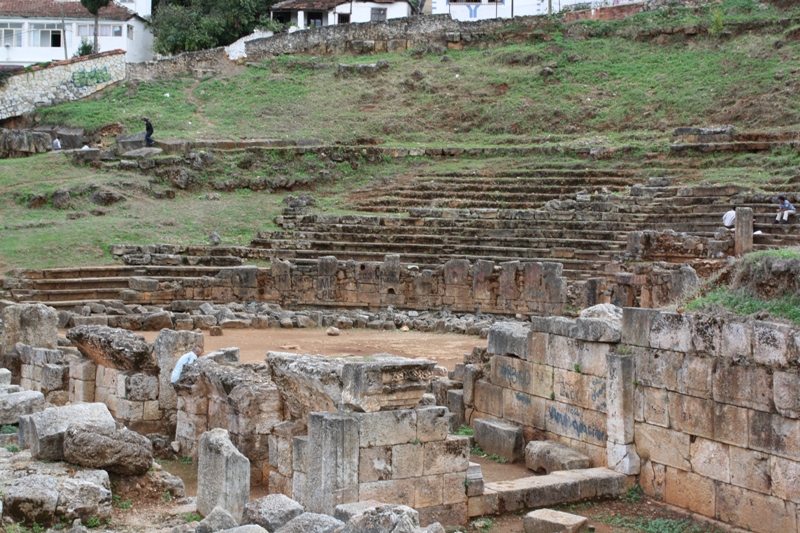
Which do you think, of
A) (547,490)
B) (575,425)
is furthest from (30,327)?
(547,490)

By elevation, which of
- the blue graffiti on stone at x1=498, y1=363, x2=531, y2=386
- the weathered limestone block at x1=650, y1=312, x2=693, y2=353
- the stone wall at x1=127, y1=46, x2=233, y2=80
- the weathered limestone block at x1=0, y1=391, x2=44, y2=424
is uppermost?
the stone wall at x1=127, y1=46, x2=233, y2=80

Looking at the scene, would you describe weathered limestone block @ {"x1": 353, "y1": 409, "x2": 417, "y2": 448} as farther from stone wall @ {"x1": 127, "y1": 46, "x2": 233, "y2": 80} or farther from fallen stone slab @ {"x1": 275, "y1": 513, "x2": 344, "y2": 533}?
stone wall @ {"x1": 127, "y1": 46, "x2": 233, "y2": 80}

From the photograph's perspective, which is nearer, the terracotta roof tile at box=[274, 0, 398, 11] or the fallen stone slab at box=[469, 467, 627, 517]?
the fallen stone slab at box=[469, 467, 627, 517]

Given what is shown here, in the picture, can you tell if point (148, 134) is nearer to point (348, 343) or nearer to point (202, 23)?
point (202, 23)

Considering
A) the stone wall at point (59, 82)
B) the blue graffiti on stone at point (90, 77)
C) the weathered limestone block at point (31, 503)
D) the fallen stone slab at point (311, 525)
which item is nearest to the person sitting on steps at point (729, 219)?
the fallen stone slab at point (311, 525)

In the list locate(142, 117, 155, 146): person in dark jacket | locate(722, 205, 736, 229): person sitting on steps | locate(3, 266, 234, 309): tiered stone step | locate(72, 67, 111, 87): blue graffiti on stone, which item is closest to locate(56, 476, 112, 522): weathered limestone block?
locate(3, 266, 234, 309): tiered stone step

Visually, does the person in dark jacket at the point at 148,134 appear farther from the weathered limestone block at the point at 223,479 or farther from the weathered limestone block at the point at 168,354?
the weathered limestone block at the point at 223,479

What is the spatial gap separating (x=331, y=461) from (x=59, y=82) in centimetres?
4064

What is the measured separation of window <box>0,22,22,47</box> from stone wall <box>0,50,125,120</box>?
6127mm

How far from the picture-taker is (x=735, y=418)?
30.5 ft

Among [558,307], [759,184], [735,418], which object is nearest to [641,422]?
[735,418]

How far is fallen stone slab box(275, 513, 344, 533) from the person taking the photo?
6.81 m

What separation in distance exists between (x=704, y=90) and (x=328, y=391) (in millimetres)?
32206

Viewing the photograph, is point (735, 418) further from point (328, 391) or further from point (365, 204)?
point (365, 204)
